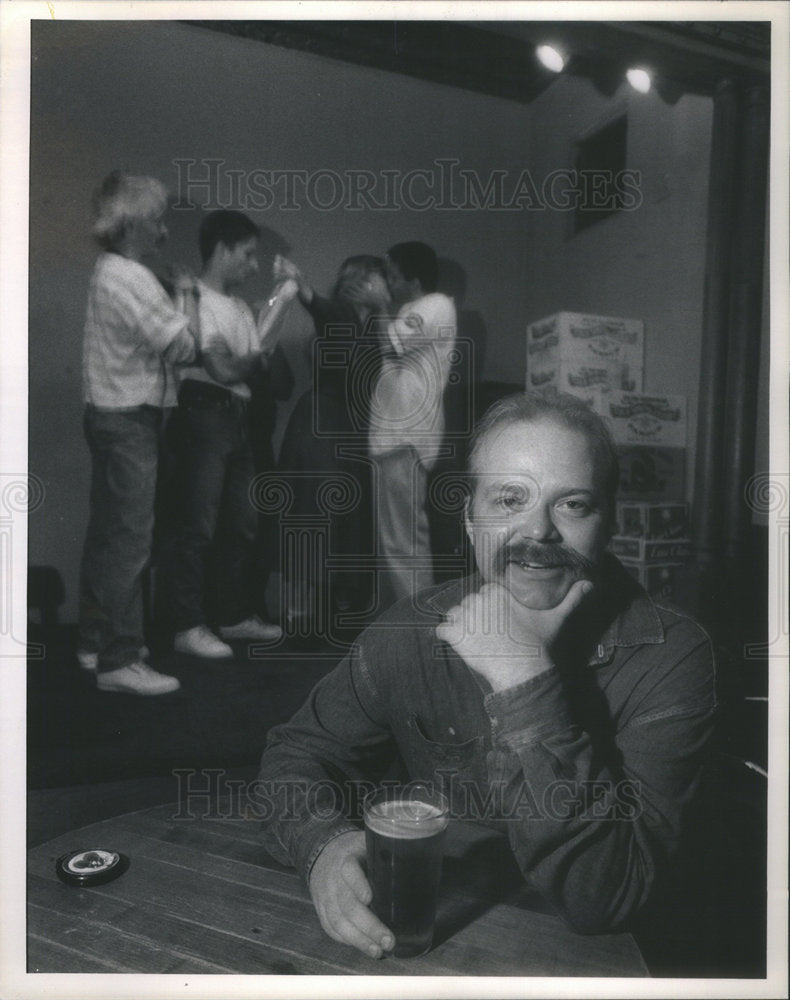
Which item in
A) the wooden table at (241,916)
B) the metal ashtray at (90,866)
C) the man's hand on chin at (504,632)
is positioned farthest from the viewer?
the man's hand on chin at (504,632)

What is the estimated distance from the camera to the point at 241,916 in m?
0.89

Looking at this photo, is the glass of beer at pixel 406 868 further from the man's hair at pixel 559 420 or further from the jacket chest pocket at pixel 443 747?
the man's hair at pixel 559 420

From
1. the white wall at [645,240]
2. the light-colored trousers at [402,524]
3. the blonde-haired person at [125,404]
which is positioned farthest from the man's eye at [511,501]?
the blonde-haired person at [125,404]

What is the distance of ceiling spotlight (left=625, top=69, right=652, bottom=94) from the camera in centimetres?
111

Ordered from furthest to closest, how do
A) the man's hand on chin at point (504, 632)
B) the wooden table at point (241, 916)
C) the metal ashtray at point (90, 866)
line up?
the man's hand on chin at point (504, 632) → the metal ashtray at point (90, 866) → the wooden table at point (241, 916)

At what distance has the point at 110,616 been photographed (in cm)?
112

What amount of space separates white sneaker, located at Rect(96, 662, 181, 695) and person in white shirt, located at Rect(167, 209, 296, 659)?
0.05 metres

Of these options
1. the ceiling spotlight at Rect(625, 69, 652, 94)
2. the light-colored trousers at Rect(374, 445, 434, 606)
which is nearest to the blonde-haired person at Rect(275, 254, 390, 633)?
the light-colored trousers at Rect(374, 445, 434, 606)

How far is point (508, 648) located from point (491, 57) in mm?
805

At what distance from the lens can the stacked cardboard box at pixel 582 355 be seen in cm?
108

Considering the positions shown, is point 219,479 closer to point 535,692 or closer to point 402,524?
point 402,524

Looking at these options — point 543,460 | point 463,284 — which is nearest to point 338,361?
point 463,284

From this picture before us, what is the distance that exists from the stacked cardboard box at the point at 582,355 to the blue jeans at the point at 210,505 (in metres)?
0.41

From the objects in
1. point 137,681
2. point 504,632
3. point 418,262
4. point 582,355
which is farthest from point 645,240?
point 137,681
